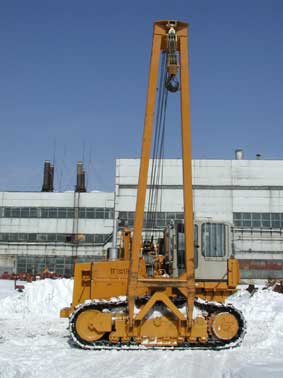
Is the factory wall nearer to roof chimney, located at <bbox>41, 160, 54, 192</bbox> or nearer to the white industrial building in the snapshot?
the white industrial building

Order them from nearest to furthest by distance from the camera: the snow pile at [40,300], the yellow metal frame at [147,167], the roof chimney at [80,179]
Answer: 1. the yellow metal frame at [147,167]
2. the snow pile at [40,300]
3. the roof chimney at [80,179]

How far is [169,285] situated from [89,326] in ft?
7.48

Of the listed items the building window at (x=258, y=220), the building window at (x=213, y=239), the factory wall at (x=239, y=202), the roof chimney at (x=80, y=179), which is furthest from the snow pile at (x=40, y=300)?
the roof chimney at (x=80, y=179)

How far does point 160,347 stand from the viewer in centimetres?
1129

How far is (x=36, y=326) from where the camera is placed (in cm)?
1566

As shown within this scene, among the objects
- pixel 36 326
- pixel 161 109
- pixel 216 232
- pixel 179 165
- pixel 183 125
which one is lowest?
pixel 36 326

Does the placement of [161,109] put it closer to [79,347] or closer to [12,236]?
[79,347]

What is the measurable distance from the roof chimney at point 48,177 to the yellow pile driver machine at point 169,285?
142ft

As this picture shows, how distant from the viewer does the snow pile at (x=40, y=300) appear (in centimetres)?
1962

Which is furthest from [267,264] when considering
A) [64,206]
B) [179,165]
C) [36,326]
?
[36,326]

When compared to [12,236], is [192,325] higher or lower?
lower

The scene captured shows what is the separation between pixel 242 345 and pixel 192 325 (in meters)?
1.61

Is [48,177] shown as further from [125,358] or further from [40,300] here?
[125,358]

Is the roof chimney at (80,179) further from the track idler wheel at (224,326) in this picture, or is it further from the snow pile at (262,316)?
the track idler wheel at (224,326)
